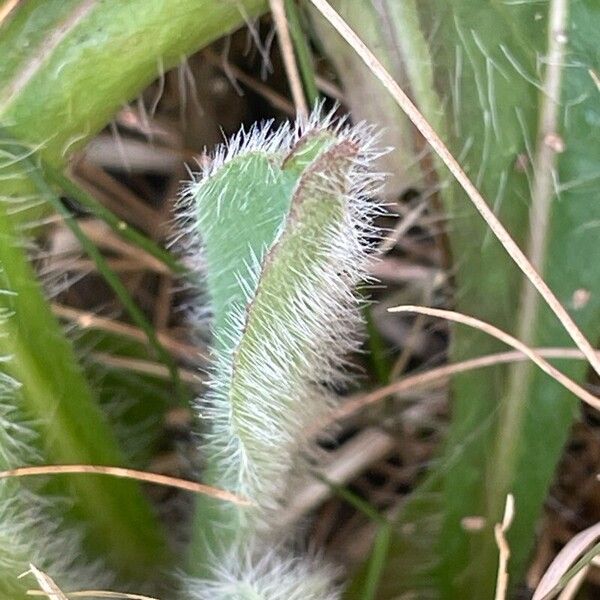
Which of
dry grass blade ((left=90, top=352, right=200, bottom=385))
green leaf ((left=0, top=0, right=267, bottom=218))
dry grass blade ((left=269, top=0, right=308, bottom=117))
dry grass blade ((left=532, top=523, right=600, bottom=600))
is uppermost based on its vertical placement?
green leaf ((left=0, top=0, right=267, bottom=218))

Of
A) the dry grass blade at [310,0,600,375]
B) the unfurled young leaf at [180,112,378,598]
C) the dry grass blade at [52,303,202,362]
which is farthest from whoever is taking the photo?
the dry grass blade at [52,303,202,362]

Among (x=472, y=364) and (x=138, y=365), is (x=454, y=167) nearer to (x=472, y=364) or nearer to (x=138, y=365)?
(x=472, y=364)

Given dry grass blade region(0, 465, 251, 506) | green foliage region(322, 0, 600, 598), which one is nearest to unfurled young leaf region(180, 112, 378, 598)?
dry grass blade region(0, 465, 251, 506)

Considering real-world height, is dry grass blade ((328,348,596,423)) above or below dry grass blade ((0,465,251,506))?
below

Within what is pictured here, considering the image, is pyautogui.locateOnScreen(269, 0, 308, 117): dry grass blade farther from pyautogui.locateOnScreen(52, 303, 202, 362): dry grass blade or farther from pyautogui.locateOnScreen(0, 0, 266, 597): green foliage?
pyautogui.locateOnScreen(52, 303, 202, 362): dry grass blade

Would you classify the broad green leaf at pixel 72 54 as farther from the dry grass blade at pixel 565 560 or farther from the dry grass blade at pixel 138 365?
the dry grass blade at pixel 565 560

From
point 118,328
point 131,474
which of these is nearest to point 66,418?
point 131,474

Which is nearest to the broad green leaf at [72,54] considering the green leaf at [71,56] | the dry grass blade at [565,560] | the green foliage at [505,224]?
the green leaf at [71,56]
